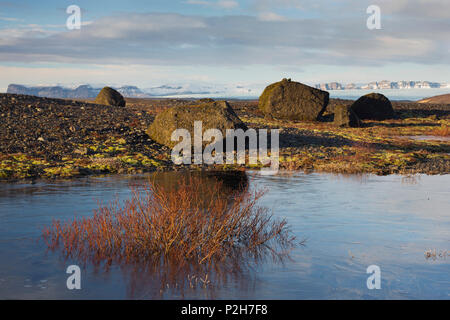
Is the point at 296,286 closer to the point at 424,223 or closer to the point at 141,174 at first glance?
the point at 424,223

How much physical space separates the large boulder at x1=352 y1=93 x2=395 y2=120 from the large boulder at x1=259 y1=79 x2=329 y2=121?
216 inches

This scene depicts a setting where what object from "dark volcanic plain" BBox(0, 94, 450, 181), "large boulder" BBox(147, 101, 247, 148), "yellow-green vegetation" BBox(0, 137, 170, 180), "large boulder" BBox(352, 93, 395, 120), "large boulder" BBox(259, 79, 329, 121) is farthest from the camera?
"large boulder" BBox(352, 93, 395, 120)

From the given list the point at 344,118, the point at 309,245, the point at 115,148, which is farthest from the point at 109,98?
the point at 309,245

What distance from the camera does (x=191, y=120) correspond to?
25.2 m

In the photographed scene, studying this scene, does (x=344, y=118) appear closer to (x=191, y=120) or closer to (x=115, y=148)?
(x=191, y=120)

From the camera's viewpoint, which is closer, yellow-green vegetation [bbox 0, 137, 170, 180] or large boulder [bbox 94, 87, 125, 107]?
yellow-green vegetation [bbox 0, 137, 170, 180]

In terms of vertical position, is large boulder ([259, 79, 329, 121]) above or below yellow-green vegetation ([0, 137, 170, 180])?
above

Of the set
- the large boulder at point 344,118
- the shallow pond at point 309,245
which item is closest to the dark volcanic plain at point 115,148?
the shallow pond at point 309,245

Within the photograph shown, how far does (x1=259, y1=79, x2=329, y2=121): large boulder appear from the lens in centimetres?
4231

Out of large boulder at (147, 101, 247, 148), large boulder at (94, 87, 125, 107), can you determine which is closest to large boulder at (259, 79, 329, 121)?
large boulder at (94, 87, 125, 107)

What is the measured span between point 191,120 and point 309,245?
14.9m

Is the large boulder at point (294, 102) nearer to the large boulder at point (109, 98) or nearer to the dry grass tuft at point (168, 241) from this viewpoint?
the large boulder at point (109, 98)

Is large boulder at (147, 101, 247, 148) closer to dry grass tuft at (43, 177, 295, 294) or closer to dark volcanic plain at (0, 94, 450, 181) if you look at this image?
dark volcanic plain at (0, 94, 450, 181)
